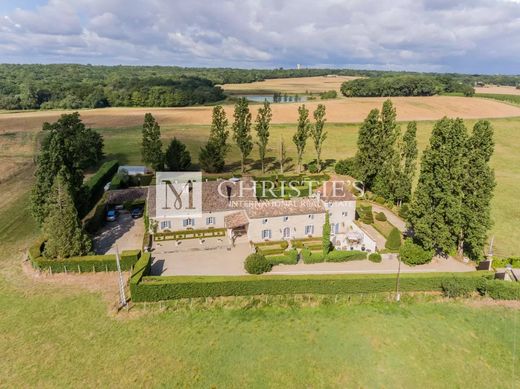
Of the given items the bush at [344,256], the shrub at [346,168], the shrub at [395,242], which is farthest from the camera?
the shrub at [346,168]

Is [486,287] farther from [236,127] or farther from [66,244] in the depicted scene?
[236,127]

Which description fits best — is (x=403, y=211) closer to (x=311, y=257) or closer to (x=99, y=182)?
(x=311, y=257)

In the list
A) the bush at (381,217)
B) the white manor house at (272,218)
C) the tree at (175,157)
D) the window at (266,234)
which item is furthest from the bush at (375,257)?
the tree at (175,157)

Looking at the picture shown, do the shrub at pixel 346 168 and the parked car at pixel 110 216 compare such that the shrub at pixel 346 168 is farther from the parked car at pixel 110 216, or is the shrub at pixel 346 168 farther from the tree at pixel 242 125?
the parked car at pixel 110 216

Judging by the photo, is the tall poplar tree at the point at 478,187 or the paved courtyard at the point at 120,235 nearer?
the tall poplar tree at the point at 478,187

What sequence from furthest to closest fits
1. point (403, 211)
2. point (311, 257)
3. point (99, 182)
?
point (99, 182), point (403, 211), point (311, 257)

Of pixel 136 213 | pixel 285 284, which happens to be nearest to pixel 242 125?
pixel 136 213

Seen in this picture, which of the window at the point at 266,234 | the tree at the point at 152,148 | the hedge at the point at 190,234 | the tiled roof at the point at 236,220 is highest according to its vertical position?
the tree at the point at 152,148
